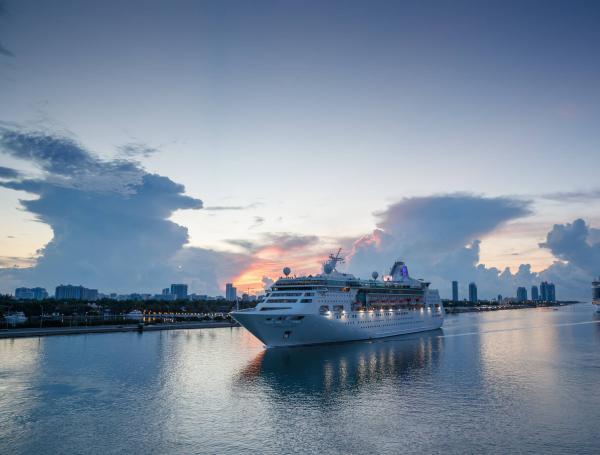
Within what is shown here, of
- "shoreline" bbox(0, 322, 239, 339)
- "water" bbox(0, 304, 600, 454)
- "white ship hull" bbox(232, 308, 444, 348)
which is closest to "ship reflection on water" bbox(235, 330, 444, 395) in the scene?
"water" bbox(0, 304, 600, 454)

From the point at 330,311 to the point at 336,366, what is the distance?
18.5m

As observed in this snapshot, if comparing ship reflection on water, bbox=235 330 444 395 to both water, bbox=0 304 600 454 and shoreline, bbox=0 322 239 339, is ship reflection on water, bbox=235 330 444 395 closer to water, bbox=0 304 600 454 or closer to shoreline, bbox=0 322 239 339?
water, bbox=0 304 600 454

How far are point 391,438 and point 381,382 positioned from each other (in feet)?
62.2

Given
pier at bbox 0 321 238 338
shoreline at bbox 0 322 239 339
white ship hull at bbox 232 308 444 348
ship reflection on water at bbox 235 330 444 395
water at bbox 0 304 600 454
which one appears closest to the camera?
water at bbox 0 304 600 454

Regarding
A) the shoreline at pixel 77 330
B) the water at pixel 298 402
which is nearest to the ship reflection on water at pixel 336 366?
the water at pixel 298 402

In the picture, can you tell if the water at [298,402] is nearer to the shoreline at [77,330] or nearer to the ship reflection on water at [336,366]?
the ship reflection on water at [336,366]

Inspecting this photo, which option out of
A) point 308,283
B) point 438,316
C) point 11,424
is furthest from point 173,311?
point 11,424

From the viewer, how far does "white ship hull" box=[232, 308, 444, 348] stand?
7025cm

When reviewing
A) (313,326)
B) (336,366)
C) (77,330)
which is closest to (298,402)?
(336,366)

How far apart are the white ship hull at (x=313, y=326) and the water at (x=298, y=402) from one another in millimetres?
2696

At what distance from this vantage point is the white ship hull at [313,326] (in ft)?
230

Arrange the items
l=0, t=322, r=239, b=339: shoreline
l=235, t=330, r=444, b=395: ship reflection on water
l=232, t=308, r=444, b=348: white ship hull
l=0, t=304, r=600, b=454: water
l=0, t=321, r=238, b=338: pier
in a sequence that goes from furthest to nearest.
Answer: l=0, t=321, r=238, b=338: pier
l=0, t=322, r=239, b=339: shoreline
l=232, t=308, r=444, b=348: white ship hull
l=235, t=330, r=444, b=395: ship reflection on water
l=0, t=304, r=600, b=454: water

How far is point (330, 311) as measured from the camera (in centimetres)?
7762

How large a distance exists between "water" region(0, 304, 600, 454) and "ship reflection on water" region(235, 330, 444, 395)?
24cm
